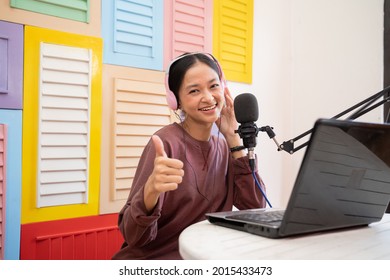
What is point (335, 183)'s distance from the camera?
2.08 feet

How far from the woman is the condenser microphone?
0.58ft

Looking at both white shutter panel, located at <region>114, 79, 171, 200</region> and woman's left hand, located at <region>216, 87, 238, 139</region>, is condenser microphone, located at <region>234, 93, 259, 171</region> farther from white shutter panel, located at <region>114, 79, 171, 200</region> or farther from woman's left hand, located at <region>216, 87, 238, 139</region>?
white shutter panel, located at <region>114, 79, 171, 200</region>

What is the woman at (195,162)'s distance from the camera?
1.02 metres

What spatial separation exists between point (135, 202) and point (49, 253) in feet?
1.95

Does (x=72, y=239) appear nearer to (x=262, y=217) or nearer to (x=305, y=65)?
(x=262, y=217)

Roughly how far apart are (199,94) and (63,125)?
1.65 feet

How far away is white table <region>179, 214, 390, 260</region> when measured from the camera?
57 cm

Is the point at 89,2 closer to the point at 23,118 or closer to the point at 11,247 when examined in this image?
the point at 23,118

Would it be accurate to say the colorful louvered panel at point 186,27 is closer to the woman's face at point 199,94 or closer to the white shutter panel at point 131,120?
the white shutter panel at point 131,120

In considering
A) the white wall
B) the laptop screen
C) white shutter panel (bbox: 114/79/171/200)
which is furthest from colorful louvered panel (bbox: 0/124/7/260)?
the white wall

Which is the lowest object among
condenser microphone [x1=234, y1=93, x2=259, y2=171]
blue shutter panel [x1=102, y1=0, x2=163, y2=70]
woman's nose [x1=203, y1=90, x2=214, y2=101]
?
condenser microphone [x1=234, y1=93, x2=259, y2=171]

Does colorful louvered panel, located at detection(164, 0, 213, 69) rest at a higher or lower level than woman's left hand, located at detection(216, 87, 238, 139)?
higher
